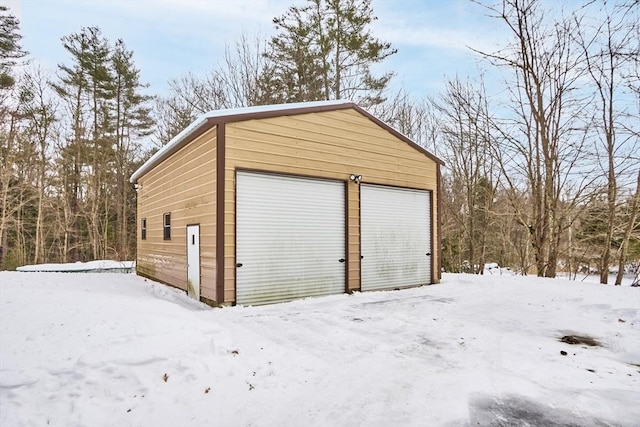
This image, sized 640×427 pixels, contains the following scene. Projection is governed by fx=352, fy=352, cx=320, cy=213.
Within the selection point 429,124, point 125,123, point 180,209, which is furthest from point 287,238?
Result: point 125,123

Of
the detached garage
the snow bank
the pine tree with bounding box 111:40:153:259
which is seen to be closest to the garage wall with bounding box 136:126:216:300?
the detached garage

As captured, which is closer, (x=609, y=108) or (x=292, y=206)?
(x=292, y=206)

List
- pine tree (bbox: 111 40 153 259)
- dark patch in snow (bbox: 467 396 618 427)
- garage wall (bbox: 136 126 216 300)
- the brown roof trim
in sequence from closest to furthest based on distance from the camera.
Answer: dark patch in snow (bbox: 467 396 618 427) < the brown roof trim < garage wall (bbox: 136 126 216 300) < pine tree (bbox: 111 40 153 259)

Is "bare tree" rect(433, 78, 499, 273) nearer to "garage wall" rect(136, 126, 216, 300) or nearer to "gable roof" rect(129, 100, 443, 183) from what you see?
"gable roof" rect(129, 100, 443, 183)

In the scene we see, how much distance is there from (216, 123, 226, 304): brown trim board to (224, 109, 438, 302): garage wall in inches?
3.4

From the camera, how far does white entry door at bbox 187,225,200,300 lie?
7.59m

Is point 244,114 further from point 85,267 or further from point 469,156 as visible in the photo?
point 469,156

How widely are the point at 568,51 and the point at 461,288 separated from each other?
30.3ft

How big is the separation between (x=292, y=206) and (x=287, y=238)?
726 mm

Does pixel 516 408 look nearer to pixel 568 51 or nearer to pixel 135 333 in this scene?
pixel 135 333

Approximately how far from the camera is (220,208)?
22.1ft

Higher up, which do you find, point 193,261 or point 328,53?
point 328,53

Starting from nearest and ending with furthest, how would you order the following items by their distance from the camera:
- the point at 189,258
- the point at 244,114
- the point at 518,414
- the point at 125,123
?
the point at 518,414 → the point at 244,114 → the point at 189,258 → the point at 125,123

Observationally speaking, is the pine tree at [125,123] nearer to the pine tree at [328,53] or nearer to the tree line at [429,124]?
the tree line at [429,124]
